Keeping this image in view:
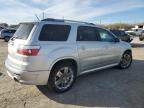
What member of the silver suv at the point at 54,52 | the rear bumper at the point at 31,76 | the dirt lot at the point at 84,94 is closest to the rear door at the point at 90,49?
the silver suv at the point at 54,52

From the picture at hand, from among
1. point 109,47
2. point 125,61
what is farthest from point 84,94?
point 125,61

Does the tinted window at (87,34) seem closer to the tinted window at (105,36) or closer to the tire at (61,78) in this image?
the tinted window at (105,36)

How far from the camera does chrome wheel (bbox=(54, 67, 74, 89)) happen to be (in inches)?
196

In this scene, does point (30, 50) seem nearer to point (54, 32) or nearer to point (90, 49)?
point (54, 32)

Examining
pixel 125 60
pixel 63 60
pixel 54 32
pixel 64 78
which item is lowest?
pixel 64 78

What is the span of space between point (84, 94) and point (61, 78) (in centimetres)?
74

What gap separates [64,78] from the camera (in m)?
5.13

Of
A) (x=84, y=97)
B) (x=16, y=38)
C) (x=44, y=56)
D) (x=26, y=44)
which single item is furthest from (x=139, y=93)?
(x=16, y=38)

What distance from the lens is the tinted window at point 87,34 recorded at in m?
5.51

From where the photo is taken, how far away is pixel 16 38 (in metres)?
4.92

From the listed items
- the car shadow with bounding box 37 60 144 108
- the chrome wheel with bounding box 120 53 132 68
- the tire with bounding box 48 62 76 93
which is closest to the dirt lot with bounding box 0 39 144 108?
the car shadow with bounding box 37 60 144 108

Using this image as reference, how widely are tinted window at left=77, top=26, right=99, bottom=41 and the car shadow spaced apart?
1.38 meters

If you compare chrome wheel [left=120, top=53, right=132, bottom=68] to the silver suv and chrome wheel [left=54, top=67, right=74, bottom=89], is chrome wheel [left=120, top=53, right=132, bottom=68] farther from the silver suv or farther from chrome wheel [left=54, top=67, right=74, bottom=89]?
chrome wheel [left=54, top=67, right=74, bottom=89]

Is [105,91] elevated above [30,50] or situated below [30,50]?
below
